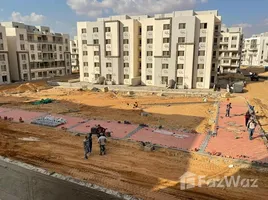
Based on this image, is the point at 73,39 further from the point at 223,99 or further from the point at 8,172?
the point at 8,172

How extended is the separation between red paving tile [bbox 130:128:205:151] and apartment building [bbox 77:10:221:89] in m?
24.3

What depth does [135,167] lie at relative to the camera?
12258 millimetres

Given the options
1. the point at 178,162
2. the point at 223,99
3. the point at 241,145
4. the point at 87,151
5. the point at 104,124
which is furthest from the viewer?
the point at 223,99

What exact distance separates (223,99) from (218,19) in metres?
17.6

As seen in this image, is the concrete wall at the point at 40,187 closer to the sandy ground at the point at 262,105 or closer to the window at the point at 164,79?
the sandy ground at the point at 262,105

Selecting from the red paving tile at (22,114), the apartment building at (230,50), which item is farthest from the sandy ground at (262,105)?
the apartment building at (230,50)

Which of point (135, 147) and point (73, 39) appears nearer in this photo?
point (135, 147)

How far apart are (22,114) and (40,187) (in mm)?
21565

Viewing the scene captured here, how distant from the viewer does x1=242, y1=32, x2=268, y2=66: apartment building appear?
315ft

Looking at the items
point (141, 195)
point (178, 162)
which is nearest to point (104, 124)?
point (178, 162)

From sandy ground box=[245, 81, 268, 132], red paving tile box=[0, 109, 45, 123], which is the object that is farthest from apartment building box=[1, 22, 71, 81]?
sandy ground box=[245, 81, 268, 132]

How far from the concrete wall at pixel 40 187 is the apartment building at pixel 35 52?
51.3 meters

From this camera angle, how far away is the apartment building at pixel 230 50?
64188mm

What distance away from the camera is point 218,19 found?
40438 millimetres
